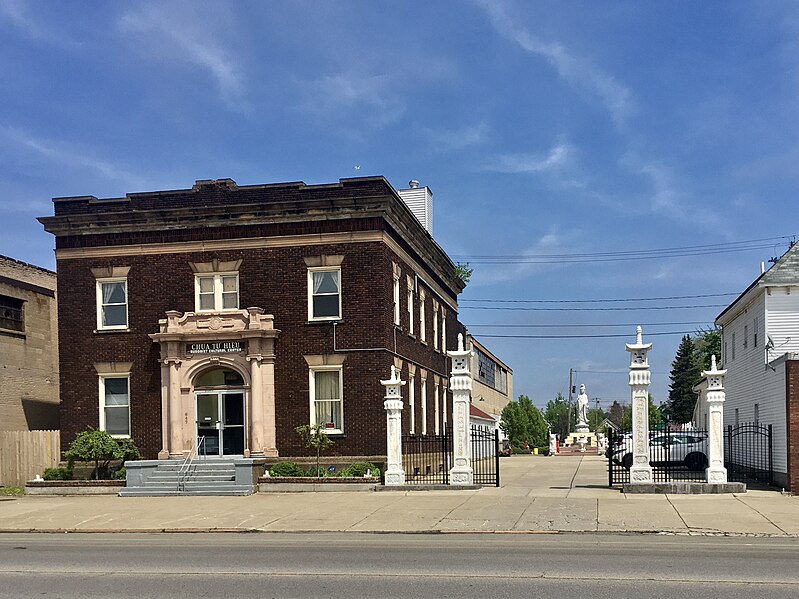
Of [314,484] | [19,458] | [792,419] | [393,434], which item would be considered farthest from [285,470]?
[792,419]

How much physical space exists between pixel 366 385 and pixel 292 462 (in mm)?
3350

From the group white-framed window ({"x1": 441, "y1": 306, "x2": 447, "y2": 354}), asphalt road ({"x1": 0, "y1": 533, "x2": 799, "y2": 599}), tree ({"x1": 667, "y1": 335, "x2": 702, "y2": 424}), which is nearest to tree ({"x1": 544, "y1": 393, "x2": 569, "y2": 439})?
tree ({"x1": 667, "y1": 335, "x2": 702, "y2": 424})

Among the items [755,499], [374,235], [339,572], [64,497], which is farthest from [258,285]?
[339,572]

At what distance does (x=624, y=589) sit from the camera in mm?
10352

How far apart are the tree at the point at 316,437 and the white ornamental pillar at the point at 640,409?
360 inches

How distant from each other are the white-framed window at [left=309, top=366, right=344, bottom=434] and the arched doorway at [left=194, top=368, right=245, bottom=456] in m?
2.31

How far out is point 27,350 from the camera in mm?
Answer: 33469

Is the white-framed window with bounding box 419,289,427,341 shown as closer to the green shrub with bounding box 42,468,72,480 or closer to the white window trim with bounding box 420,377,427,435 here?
the white window trim with bounding box 420,377,427,435

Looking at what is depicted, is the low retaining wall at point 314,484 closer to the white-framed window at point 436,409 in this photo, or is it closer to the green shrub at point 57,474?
the green shrub at point 57,474

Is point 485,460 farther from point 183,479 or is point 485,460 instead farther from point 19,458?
point 19,458

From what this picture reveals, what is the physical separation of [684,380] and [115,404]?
73.4 metres

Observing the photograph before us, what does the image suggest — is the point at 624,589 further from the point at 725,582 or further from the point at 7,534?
the point at 7,534

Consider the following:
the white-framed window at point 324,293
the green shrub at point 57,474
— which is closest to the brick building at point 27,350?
the green shrub at point 57,474

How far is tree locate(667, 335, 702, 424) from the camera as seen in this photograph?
90312 mm
